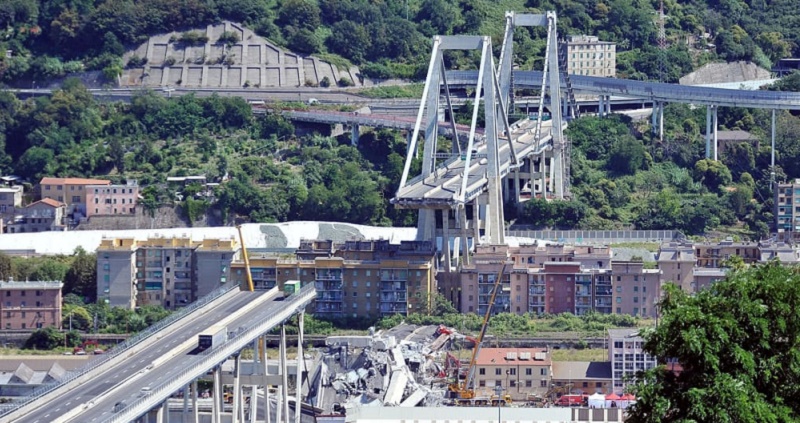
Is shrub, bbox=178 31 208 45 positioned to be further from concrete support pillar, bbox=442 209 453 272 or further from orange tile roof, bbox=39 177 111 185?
concrete support pillar, bbox=442 209 453 272

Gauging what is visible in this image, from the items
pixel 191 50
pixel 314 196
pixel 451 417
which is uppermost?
pixel 191 50

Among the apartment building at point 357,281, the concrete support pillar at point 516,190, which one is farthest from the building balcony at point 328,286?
the concrete support pillar at point 516,190

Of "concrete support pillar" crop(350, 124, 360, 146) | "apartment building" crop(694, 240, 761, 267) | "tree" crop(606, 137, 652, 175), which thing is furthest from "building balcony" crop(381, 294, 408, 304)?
"concrete support pillar" crop(350, 124, 360, 146)

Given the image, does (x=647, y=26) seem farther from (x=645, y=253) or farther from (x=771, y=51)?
(x=645, y=253)

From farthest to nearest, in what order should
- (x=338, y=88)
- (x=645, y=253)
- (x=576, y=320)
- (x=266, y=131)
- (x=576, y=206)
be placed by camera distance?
1. (x=338, y=88)
2. (x=266, y=131)
3. (x=576, y=206)
4. (x=645, y=253)
5. (x=576, y=320)

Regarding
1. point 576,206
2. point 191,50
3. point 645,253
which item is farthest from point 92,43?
point 645,253
